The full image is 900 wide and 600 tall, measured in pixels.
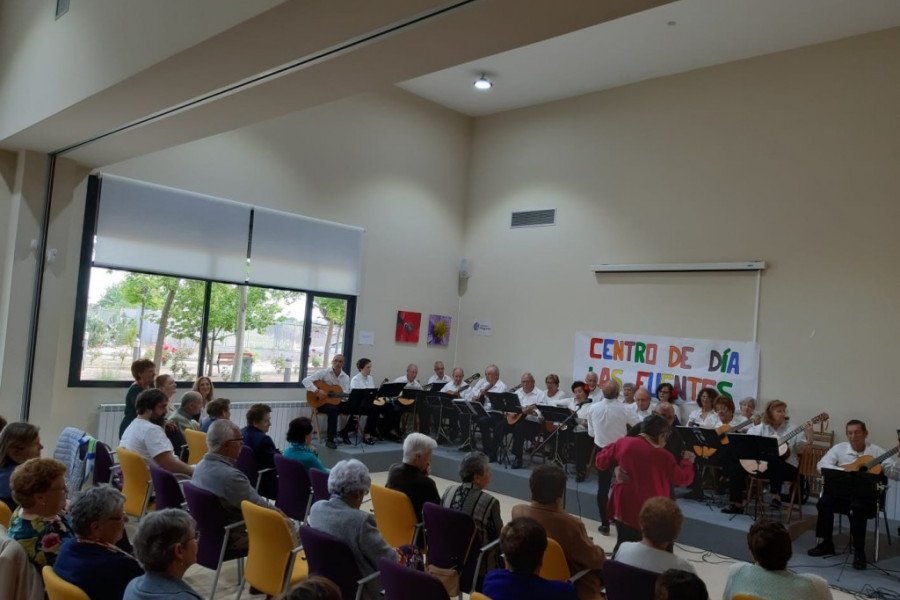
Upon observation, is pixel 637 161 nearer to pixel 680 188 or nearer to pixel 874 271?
pixel 680 188

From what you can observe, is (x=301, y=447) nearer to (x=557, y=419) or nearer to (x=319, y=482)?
(x=319, y=482)

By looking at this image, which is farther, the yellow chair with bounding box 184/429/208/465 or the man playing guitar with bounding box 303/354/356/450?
the man playing guitar with bounding box 303/354/356/450

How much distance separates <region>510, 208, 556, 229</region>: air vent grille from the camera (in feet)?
34.9

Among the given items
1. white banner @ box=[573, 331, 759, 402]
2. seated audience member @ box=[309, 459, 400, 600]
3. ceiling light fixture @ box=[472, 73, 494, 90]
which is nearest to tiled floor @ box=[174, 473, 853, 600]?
seated audience member @ box=[309, 459, 400, 600]

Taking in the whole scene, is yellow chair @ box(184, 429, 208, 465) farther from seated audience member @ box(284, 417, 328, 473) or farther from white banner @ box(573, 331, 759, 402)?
white banner @ box(573, 331, 759, 402)

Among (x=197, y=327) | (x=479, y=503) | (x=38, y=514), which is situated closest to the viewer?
(x=38, y=514)

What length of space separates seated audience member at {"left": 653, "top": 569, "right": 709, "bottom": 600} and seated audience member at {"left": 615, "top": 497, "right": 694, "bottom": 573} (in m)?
0.79

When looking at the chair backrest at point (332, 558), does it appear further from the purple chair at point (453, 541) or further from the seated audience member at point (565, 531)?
the seated audience member at point (565, 531)

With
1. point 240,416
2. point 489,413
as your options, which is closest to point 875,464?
point 489,413

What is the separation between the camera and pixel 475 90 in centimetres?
1072

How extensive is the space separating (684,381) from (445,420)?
356 cm

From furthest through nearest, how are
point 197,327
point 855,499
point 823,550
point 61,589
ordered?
point 197,327 → point 823,550 → point 855,499 → point 61,589

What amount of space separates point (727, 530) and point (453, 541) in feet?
12.3

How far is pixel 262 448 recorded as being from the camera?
5090 millimetres
